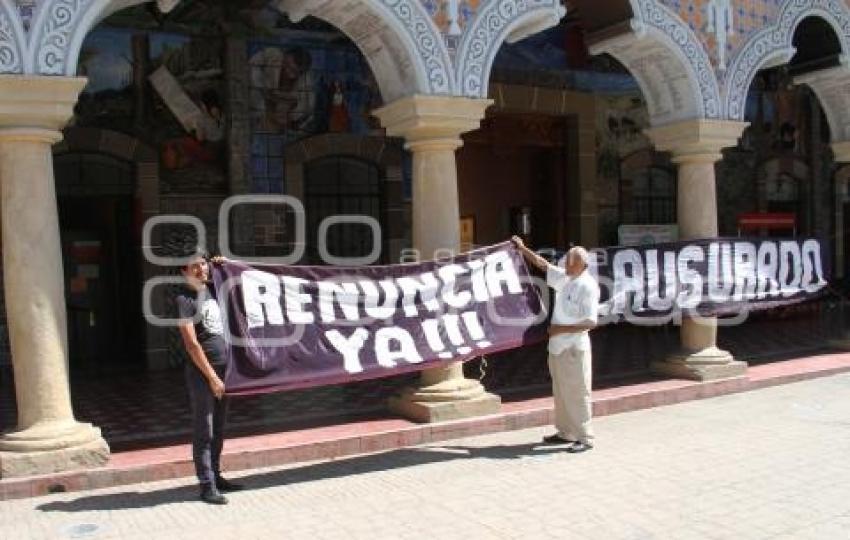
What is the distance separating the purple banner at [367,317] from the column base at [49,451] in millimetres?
1164

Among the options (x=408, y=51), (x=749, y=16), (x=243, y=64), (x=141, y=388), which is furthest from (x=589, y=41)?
(x=141, y=388)

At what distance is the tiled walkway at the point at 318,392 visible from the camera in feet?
26.0

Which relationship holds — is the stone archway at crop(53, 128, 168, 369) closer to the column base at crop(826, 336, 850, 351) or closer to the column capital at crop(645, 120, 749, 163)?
the column capital at crop(645, 120, 749, 163)

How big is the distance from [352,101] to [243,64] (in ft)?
5.39

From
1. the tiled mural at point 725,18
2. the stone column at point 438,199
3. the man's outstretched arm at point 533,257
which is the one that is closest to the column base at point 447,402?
the stone column at point 438,199

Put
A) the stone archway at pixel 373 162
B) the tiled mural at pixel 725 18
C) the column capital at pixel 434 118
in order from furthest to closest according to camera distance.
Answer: the stone archway at pixel 373 162 → the tiled mural at pixel 725 18 → the column capital at pixel 434 118

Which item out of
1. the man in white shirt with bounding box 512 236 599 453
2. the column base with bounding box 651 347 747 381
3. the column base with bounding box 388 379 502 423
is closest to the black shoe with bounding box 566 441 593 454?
the man in white shirt with bounding box 512 236 599 453

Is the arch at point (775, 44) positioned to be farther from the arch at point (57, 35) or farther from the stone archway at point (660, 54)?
the arch at point (57, 35)

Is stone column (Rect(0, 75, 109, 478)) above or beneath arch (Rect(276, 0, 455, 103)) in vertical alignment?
beneath

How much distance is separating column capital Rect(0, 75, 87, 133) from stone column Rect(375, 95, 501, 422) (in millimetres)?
2938

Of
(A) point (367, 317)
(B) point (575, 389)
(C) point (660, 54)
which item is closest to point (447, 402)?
(A) point (367, 317)

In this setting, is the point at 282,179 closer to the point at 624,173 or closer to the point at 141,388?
the point at 141,388

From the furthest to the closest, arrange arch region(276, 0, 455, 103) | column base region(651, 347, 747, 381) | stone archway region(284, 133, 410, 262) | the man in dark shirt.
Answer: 1. stone archway region(284, 133, 410, 262)
2. column base region(651, 347, 747, 381)
3. arch region(276, 0, 455, 103)
4. the man in dark shirt

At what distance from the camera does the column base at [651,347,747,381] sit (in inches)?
378
